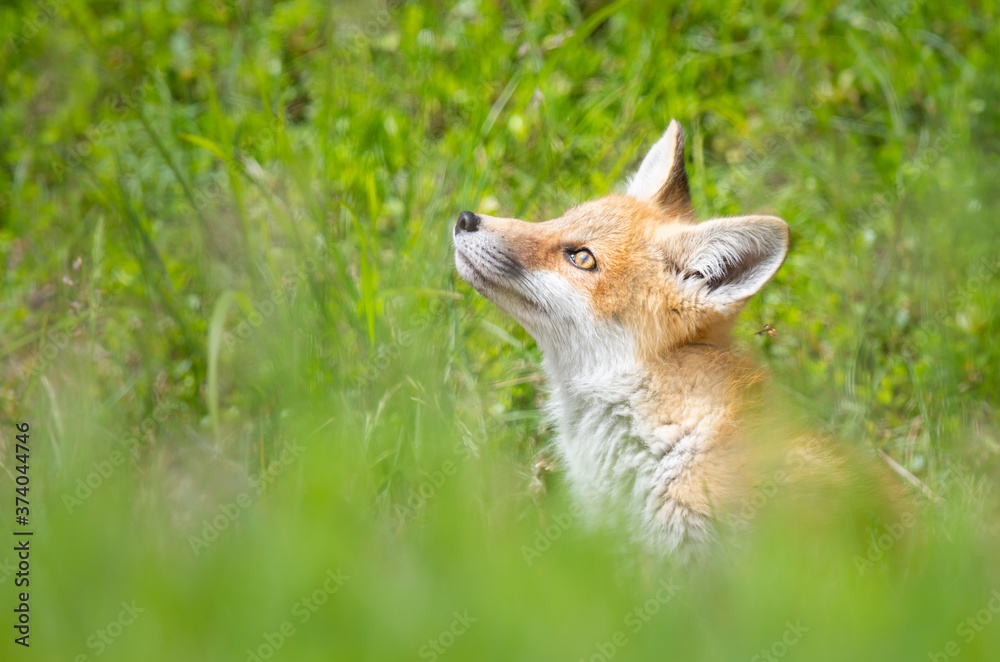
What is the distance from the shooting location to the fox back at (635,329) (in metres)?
3.90

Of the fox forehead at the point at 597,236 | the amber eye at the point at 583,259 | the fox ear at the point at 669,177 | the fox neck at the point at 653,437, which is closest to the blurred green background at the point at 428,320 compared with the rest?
the fox neck at the point at 653,437

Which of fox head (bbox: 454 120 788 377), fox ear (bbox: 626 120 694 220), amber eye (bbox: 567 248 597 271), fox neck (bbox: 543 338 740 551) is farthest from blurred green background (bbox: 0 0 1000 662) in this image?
fox ear (bbox: 626 120 694 220)

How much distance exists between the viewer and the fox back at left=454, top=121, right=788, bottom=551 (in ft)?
12.8

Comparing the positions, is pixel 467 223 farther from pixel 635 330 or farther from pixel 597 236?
pixel 635 330

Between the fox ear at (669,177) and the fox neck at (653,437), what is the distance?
1063 mm

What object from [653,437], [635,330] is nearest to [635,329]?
[635,330]

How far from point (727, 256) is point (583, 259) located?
2.42 ft

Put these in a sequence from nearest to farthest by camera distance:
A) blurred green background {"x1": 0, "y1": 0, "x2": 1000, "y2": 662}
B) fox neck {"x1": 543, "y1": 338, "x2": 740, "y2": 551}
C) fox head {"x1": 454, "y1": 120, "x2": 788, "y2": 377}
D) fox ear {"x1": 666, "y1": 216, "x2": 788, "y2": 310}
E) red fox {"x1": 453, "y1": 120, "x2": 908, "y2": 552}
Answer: blurred green background {"x1": 0, "y1": 0, "x2": 1000, "y2": 662} → fox neck {"x1": 543, "y1": 338, "x2": 740, "y2": 551} → red fox {"x1": 453, "y1": 120, "x2": 908, "y2": 552} → fox ear {"x1": 666, "y1": 216, "x2": 788, "y2": 310} → fox head {"x1": 454, "y1": 120, "x2": 788, "y2": 377}

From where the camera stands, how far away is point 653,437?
399cm

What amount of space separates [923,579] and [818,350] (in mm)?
3599

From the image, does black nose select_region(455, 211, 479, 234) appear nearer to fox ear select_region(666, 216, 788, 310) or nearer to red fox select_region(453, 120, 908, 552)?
red fox select_region(453, 120, 908, 552)

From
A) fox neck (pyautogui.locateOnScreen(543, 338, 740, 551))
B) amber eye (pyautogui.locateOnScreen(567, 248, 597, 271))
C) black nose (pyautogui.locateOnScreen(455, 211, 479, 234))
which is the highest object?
black nose (pyautogui.locateOnScreen(455, 211, 479, 234))

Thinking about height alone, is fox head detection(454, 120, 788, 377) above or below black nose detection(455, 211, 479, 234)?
below

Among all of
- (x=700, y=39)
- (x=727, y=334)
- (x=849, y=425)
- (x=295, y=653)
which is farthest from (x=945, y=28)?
(x=295, y=653)
